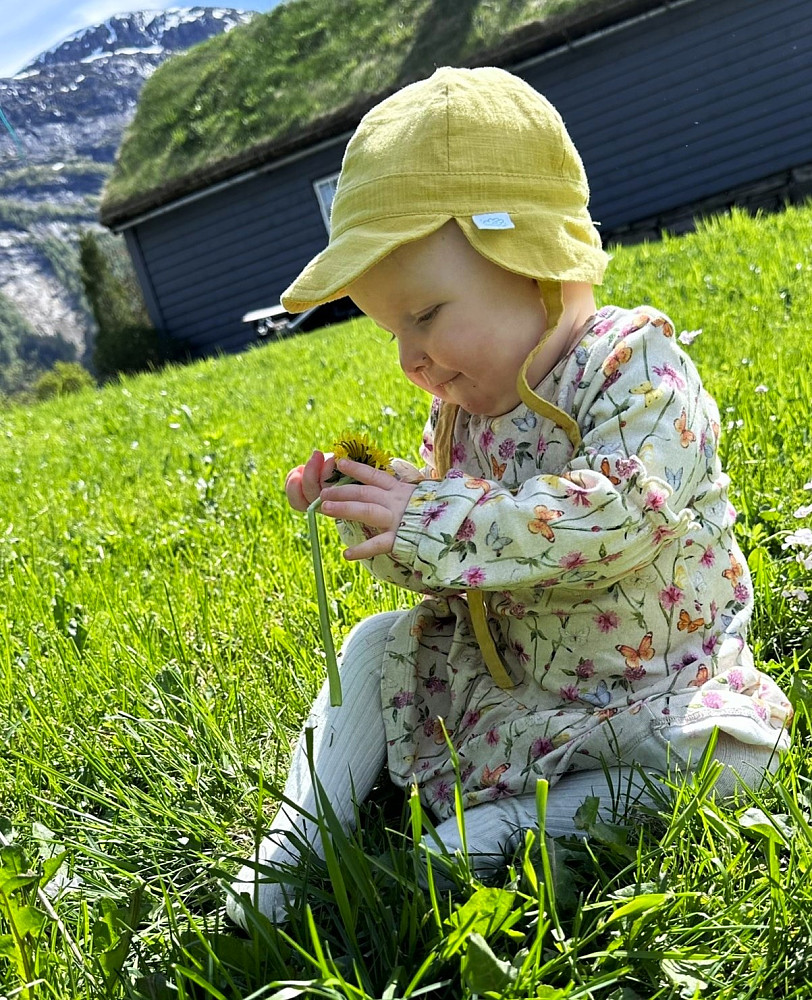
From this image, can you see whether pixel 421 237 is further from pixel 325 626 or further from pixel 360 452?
pixel 325 626

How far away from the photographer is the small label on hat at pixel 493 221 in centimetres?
158

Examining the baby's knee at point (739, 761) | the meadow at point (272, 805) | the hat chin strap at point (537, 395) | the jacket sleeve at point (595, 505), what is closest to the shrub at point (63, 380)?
the meadow at point (272, 805)

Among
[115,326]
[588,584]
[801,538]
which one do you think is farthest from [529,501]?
[115,326]

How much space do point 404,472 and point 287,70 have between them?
17521 mm

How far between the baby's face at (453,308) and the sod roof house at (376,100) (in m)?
11.9

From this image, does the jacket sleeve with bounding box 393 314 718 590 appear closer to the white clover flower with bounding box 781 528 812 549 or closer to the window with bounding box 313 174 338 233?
the white clover flower with bounding box 781 528 812 549

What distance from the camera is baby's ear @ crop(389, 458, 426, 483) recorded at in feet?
5.94

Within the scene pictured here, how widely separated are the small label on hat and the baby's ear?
1.48 ft

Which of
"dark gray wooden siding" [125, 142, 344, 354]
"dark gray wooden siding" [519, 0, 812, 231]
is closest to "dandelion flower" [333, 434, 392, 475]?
"dark gray wooden siding" [519, 0, 812, 231]

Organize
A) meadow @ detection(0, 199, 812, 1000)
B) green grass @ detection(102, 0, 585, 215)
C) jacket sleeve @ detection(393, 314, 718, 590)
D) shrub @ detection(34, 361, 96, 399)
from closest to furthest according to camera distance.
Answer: meadow @ detection(0, 199, 812, 1000), jacket sleeve @ detection(393, 314, 718, 590), green grass @ detection(102, 0, 585, 215), shrub @ detection(34, 361, 96, 399)

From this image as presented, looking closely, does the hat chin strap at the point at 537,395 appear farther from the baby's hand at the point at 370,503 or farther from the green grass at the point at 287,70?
the green grass at the point at 287,70

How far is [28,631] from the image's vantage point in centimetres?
271

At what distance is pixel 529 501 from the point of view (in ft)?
4.94

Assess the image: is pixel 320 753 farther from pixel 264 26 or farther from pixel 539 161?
pixel 264 26
